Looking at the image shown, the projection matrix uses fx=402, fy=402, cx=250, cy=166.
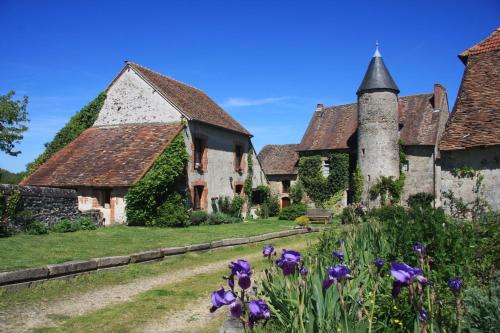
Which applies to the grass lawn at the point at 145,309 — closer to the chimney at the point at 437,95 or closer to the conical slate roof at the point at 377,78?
the conical slate roof at the point at 377,78

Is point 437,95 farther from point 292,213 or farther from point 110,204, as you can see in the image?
point 110,204

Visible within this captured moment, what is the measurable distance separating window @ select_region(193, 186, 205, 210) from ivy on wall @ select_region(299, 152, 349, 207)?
1268 centimetres

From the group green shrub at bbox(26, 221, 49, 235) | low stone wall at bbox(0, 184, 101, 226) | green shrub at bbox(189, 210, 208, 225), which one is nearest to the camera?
green shrub at bbox(26, 221, 49, 235)

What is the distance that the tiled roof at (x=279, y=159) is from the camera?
3553 centimetres

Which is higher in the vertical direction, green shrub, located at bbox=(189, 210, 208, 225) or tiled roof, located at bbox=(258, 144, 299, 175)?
tiled roof, located at bbox=(258, 144, 299, 175)

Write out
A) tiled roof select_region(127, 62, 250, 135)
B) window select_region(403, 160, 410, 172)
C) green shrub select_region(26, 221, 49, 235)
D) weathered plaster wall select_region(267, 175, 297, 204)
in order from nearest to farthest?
green shrub select_region(26, 221, 49, 235) → tiled roof select_region(127, 62, 250, 135) → window select_region(403, 160, 410, 172) → weathered plaster wall select_region(267, 175, 297, 204)

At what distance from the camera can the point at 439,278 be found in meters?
5.77

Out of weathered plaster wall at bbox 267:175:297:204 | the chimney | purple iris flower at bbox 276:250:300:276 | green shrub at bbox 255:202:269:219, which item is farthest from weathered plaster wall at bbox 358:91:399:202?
purple iris flower at bbox 276:250:300:276

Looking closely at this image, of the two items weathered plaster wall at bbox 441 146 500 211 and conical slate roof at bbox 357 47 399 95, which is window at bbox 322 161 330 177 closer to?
conical slate roof at bbox 357 47 399 95

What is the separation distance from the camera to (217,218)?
21750 mm

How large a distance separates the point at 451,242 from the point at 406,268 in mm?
4103

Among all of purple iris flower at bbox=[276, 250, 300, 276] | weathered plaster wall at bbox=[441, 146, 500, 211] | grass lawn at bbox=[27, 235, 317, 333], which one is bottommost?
grass lawn at bbox=[27, 235, 317, 333]

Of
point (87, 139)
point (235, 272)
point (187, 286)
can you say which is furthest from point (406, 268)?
point (87, 139)

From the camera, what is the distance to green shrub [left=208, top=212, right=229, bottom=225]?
70.4 feet
